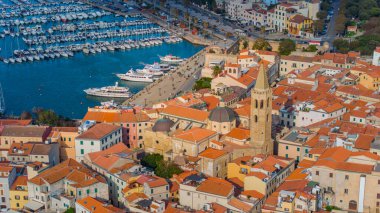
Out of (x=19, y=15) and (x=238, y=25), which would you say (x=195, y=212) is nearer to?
(x=238, y=25)

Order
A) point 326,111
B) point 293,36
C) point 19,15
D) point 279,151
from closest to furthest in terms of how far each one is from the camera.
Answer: point 279,151 < point 326,111 < point 293,36 < point 19,15

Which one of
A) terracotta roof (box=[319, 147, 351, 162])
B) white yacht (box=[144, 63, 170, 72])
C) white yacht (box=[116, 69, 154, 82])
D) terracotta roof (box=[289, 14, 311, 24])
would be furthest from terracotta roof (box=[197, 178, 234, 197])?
terracotta roof (box=[289, 14, 311, 24])

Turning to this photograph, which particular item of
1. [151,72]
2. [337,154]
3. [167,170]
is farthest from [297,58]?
[337,154]

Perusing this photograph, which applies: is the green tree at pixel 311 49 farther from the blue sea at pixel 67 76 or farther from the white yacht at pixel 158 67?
the blue sea at pixel 67 76

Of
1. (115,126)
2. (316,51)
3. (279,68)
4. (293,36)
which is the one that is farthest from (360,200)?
(293,36)

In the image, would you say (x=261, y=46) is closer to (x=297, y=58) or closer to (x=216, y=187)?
(x=297, y=58)

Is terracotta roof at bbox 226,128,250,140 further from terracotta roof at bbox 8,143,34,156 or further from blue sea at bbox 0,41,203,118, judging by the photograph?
blue sea at bbox 0,41,203,118

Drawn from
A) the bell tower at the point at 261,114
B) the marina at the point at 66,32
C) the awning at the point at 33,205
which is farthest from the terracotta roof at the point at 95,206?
the marina at the point at 66,32
